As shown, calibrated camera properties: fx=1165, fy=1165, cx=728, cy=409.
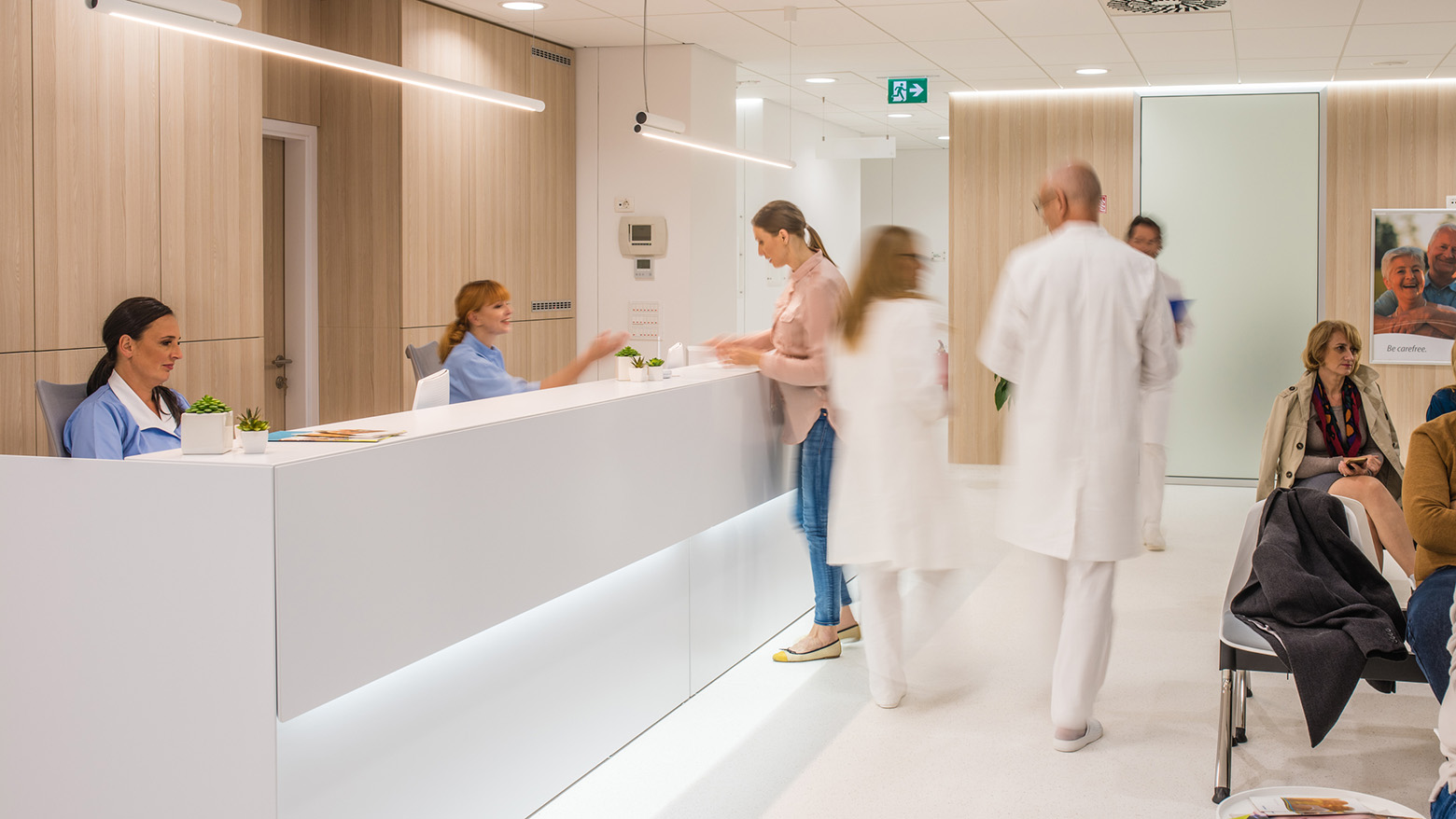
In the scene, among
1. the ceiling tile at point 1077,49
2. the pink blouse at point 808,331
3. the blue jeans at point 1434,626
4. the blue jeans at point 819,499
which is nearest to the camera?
the blue jeans at point 1434,626

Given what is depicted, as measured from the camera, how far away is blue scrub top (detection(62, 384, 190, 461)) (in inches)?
155

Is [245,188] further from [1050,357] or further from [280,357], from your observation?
[1050,357]

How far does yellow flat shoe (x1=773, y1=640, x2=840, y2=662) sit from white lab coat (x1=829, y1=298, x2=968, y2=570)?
83 centimetres

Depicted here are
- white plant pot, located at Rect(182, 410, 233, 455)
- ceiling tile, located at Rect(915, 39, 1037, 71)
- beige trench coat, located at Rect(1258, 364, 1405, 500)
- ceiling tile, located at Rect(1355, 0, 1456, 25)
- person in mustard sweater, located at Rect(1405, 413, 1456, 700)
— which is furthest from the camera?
ceiling tile, located at Rect(915, 39, 1037, 71)

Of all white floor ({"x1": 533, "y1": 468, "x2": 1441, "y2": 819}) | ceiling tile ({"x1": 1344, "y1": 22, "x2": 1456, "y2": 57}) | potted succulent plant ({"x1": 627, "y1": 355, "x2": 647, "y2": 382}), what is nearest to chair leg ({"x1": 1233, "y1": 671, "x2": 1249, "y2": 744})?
white floor ({"x1": 533, "y1": 468, "x2": 1441, "y2": 819})

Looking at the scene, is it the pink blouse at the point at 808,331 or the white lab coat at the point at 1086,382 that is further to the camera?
the pink blouse at the point at 808,331

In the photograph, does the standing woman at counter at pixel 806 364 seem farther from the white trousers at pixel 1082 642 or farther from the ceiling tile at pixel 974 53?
the ceiling tile at pixel 974 53

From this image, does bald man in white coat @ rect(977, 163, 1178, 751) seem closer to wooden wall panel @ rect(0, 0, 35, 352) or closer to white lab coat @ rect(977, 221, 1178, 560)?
white lab coat @ rect(977, 221, 1178, 560)

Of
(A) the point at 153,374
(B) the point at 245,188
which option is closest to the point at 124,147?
(B) the point at 245,188

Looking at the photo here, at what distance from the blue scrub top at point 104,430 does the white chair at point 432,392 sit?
3.13ft

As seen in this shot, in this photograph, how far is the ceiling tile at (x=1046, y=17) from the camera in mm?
6395

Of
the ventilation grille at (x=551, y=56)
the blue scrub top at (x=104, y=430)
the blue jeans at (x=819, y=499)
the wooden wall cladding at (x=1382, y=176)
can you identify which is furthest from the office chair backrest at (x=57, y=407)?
the wooden wall cladding at (x=1382, y=176)

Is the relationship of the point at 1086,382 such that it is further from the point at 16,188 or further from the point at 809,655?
the point at 16,188

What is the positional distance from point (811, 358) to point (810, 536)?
739 millimetres
